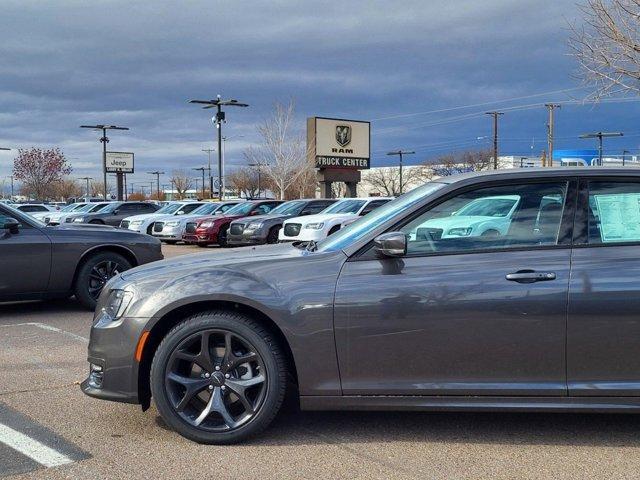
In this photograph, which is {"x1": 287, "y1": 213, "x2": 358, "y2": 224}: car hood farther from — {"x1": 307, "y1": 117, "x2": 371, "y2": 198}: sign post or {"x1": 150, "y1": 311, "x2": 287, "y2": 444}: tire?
{"x1": 307, "y1": 117, "x2": 371, "y2": 198}: sign post

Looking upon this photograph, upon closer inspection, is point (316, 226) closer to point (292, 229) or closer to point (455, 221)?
point (292, 229)

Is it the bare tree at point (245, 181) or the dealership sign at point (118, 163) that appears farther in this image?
the bare tree at point (245, 181)

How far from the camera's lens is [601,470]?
3545 mm

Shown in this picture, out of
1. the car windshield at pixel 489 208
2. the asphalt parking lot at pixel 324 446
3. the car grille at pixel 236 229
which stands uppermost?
the car windshield at pixel 489 208

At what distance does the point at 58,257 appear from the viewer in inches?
323

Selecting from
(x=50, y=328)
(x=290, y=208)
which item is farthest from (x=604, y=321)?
(x=290, y=208)

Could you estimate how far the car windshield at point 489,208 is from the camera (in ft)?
13.4

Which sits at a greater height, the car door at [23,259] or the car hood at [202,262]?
the car hood at [202,262]

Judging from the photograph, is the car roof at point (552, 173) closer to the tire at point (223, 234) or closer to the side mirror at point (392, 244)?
the side mirror at point (392, 244)

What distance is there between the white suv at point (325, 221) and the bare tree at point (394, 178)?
68816 millimetres

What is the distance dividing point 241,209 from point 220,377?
19.9m

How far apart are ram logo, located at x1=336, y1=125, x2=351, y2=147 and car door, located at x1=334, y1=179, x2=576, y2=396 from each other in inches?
1385

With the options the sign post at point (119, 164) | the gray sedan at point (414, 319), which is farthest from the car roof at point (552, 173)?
the sign post at point (119, 164)

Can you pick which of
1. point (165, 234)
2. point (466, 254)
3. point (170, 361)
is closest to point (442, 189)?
point (466, 254)
